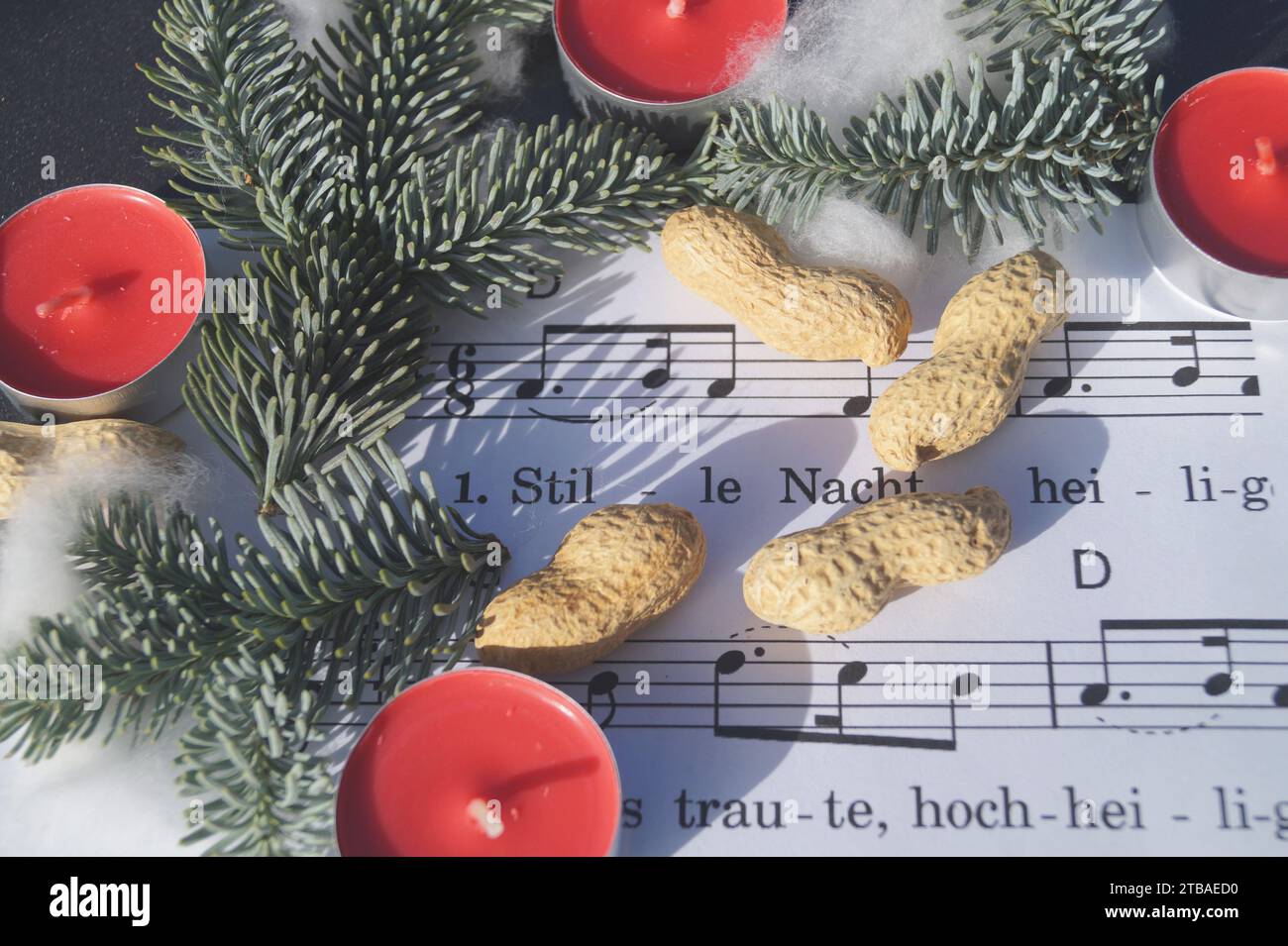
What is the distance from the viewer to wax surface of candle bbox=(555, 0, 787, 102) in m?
0.83

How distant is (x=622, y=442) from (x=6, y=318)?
44 centimetres

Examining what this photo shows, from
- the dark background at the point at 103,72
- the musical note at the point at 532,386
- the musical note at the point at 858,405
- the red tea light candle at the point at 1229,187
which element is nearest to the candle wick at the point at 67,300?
the dark background at the point at 103,72

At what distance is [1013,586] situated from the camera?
0.80 m

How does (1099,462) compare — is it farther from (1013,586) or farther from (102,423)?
(102,423)

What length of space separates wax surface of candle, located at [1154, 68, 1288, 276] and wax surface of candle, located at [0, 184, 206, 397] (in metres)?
0.71

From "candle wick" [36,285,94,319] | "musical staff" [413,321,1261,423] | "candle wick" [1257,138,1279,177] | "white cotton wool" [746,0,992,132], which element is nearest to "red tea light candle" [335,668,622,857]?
"musical staff" [413,321,1261,423]

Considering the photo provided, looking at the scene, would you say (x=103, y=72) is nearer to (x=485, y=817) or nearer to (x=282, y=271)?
(x=282, y=271)

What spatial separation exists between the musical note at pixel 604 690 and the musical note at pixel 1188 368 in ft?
1.58

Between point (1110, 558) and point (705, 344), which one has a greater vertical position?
point (705, 344)

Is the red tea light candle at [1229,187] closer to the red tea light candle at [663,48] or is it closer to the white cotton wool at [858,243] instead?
the white cotton wool at [858,243]

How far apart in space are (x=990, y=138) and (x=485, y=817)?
0.56m

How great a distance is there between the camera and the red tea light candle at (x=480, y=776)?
663 millimetres
